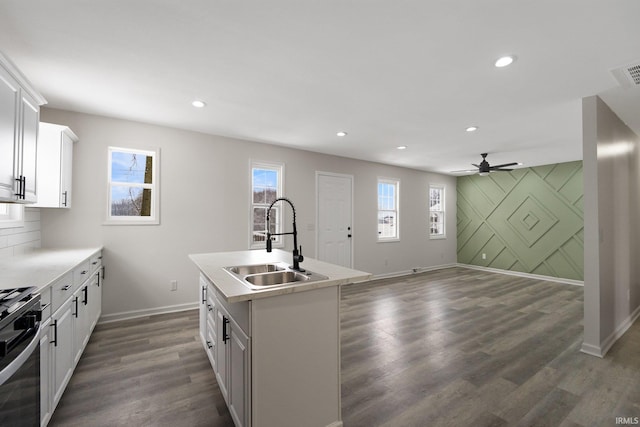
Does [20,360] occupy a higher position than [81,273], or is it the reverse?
[81,273]

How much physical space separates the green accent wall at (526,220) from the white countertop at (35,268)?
26.1 feet

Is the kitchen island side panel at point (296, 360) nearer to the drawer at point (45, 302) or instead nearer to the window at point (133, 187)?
the drawer at point (45, 302)

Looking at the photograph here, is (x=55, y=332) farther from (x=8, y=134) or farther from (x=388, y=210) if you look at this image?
(x=388, y=210)

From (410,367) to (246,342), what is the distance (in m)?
1.69

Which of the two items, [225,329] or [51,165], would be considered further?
[51,165]

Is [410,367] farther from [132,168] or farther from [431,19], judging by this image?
[132,168]

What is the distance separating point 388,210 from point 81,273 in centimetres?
552

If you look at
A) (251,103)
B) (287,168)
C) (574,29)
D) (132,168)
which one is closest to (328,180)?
(287,168)

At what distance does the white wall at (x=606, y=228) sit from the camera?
107 inches

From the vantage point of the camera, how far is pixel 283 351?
5.13 feet

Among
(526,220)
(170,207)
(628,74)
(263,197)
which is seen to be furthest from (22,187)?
(526,220)

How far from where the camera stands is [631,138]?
3713mm

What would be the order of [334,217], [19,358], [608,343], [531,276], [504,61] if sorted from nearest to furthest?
[19,358]
[504,61]
[608,343]
[334,217]
[531,276]

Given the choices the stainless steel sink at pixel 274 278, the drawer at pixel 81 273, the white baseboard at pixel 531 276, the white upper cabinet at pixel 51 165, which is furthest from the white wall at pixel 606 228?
the white upper cabinet at pixel 51 165
